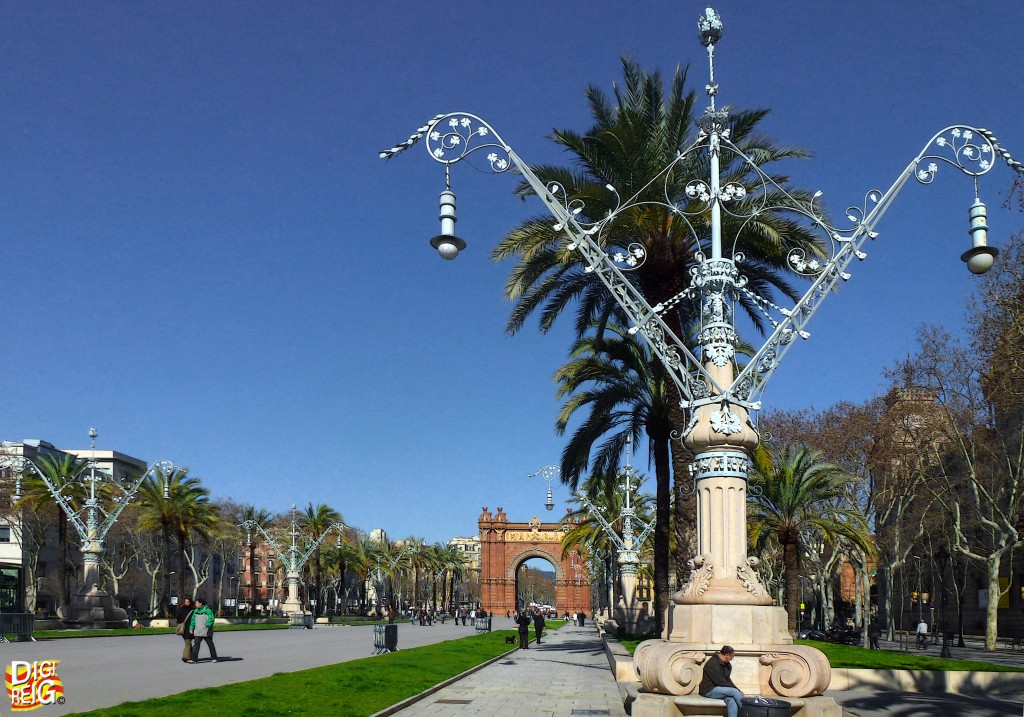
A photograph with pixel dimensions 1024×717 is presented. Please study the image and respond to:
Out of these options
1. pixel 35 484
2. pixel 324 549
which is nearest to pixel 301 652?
pixel 35 484

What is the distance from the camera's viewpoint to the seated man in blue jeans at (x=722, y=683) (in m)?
9.83

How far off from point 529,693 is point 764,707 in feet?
26.8

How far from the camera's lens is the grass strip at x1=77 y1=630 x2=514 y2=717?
12.0 m

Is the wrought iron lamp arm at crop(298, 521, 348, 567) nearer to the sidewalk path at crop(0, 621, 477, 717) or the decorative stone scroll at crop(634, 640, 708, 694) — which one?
the sidewalk path at crop(0, 621, 477, 717)

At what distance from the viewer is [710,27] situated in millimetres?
13727

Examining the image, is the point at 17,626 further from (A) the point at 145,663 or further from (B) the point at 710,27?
(B) the point at 710,27

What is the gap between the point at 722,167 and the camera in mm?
20516

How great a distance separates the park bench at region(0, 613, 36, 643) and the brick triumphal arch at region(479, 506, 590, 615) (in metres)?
88.2

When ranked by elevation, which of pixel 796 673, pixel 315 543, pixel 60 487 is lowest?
pixel 315 543

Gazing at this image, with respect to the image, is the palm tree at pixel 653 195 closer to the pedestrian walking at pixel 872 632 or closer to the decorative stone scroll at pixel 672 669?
the decorative stone scroll at pixel 672 669

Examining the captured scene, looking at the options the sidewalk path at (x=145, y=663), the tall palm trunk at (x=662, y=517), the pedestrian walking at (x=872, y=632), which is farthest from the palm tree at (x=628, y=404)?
the pedestrian walking at (x=872, y=632)

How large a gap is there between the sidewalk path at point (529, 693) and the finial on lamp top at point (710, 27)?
968cm

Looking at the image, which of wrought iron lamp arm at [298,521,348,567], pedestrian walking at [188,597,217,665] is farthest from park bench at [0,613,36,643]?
wrought iron lamp arm at [298,521,348,567]

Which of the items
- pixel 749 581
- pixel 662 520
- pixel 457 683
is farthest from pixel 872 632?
pixel 749 581
